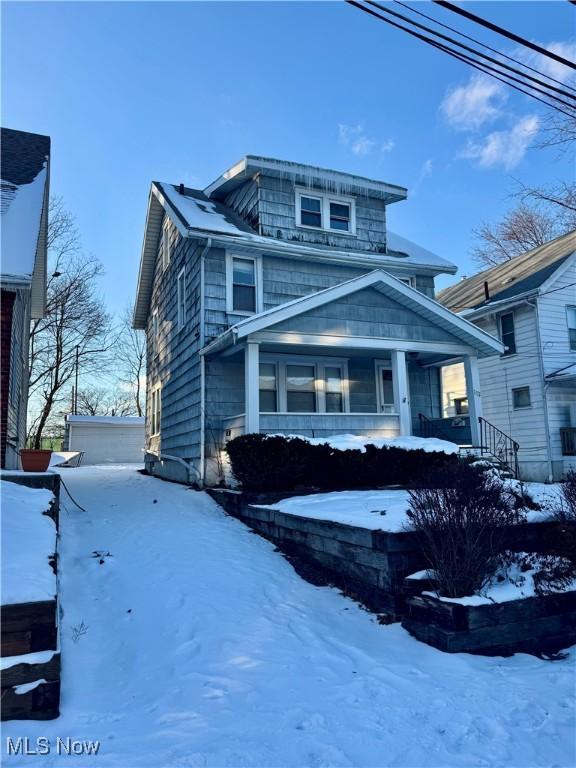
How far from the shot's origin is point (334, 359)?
12680 millimetres

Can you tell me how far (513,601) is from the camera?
14.9ft

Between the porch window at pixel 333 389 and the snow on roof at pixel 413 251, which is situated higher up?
the snow on roof at pixel 413 251

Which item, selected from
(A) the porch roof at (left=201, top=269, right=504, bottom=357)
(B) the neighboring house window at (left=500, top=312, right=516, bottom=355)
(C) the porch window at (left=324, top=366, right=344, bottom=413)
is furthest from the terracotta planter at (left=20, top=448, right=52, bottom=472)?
(B) the neighboring house window at (left=500, top=312, right=516, bottom=355)

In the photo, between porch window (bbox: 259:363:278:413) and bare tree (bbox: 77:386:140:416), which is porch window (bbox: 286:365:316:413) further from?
bare tree (bbox: 77:386:140:416)

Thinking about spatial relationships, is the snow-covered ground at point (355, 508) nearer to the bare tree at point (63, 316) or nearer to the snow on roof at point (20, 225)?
the snow on roof at point (20, 225)

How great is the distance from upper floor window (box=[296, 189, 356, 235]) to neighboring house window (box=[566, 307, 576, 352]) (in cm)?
745

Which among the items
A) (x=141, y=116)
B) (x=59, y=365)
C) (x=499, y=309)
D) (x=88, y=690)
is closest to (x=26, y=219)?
(x=141, y=116)

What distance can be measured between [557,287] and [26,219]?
Answer: 14.7 meters

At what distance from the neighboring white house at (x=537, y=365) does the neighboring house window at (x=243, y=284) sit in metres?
8.42

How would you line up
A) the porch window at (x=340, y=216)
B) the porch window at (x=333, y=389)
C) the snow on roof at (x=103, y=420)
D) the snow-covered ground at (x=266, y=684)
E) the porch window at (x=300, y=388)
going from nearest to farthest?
1. the snow-covered ground at (x=266, y=684)
2. the porch window at (x=300, y=388)
3. the porch window at (x=333, y=389)
4. the porch window at (x=340, y=216)
5. the snow on roof at (x=103, y=420)

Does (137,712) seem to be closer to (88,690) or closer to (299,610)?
(88,690)

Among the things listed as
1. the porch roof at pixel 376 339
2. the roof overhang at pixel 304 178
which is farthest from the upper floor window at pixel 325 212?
the porch roof at pixel 376 339

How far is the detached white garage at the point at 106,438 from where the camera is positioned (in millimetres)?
25328

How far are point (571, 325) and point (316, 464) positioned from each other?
1144 cm
